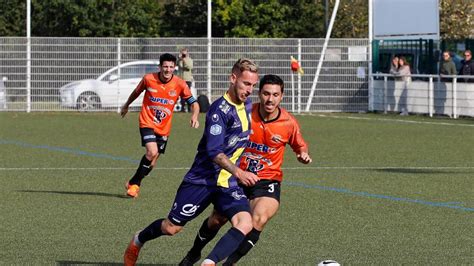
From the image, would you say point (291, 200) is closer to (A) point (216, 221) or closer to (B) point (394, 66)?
(A) point (216, 221)

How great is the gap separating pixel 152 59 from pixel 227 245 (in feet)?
93.1

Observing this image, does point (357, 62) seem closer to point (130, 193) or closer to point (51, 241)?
point (130, 193)

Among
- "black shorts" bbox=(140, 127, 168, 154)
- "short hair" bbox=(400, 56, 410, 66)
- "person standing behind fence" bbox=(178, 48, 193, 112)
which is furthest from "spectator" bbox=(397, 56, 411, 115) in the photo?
"black shorts" bbox=(140, 127, 168, 154)

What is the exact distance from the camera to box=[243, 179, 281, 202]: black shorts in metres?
9.62

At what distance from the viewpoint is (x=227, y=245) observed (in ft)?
28.0

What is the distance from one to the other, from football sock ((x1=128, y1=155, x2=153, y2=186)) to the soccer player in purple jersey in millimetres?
5972

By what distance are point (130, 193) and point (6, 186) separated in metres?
2.17

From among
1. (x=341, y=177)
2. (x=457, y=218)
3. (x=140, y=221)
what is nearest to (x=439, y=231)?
(x=457, y=218)

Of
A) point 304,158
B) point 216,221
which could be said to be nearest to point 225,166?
point 216,221

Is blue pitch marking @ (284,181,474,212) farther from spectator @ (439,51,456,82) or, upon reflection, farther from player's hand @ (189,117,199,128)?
spectator @ (439,51,456,82)

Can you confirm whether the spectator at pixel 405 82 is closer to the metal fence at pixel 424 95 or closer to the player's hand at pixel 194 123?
the metal fence at pixel 424 95

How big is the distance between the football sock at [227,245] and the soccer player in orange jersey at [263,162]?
712mm

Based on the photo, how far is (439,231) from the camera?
1202cm

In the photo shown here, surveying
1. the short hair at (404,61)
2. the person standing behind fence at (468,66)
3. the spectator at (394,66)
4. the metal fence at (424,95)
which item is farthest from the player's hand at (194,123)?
the short hair at (404,61)
